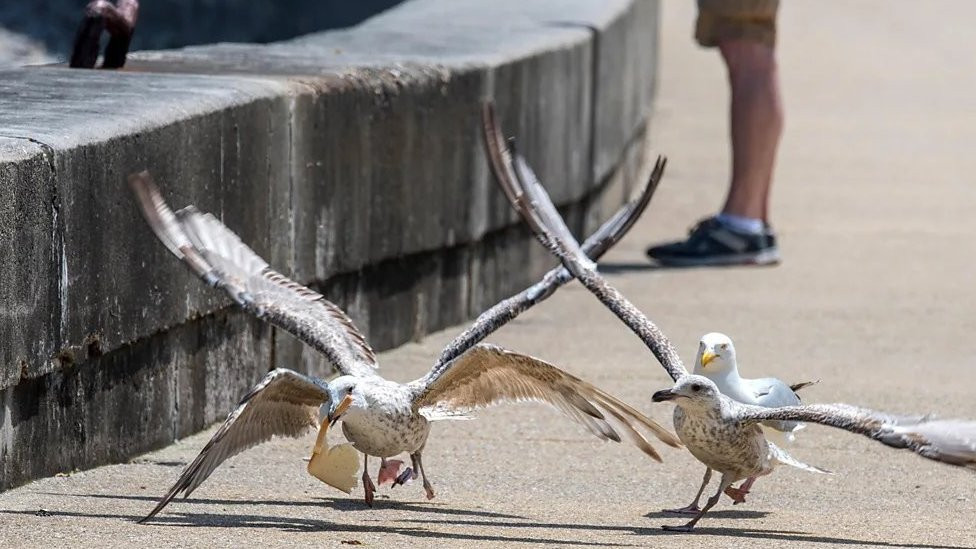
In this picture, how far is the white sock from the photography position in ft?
34.9

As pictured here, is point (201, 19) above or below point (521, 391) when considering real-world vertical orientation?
below

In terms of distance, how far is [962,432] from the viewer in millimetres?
5176

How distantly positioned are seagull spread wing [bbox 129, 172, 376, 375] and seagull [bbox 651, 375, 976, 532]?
99cm

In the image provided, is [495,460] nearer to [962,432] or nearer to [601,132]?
[962,432]

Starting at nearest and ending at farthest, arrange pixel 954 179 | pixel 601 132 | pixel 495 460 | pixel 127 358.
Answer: pixel 127 358 < pixel 495 460 < pixel 601 132 < pixel 954 179

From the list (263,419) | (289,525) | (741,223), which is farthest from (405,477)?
(741,223)

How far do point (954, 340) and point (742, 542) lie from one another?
3926 millimetres

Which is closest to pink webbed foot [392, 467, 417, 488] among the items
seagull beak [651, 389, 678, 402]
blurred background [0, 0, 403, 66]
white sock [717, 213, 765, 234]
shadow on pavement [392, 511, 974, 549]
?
shadow on pavement [392, 511, 974, 549]

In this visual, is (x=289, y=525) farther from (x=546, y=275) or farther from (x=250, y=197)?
(x=250, y=197)

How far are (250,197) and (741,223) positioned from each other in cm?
431

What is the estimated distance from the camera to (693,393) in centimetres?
546

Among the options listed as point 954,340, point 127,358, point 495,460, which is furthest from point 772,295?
point 127,358

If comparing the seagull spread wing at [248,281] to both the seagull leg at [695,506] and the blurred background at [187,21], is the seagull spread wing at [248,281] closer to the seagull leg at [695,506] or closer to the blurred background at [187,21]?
the seagull leg at [695,506]

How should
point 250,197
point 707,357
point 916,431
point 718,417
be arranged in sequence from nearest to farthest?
point 916,431
point 718,417
point 707,357
point 250,197
